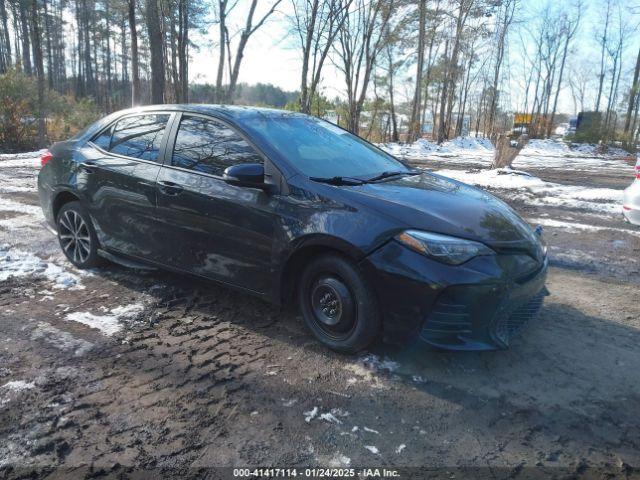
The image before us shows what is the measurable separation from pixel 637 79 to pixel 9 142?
121 feet

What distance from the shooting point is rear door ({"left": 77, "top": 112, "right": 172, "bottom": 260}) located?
12.8 feet

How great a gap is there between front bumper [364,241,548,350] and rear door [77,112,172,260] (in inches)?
81.2

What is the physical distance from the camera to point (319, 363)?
307cm

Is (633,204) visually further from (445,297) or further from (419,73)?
(419,73)

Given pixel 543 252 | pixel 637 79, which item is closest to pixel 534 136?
pixel 637 79

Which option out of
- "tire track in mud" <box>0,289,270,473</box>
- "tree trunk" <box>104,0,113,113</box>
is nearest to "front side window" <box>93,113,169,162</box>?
"tire track in mud" <box>0,289,270,473</box>

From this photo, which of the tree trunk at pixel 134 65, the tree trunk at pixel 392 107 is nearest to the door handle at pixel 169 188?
the tree trunk at pixel 134 65

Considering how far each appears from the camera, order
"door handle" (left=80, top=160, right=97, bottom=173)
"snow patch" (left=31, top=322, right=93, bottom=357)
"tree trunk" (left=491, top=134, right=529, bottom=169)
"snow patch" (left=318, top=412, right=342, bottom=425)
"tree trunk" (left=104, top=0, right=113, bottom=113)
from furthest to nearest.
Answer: "tree trunk" (left=104, top=0, right=113, bottom=113) → "tree trunk" (left=491, top=134, right=529, bottom=169) → "door handle" (left=80, top=160, right=97, bottom=173) → "snow patch" (left=31, top=322, right=93, bottom=357) → "snow patch" (left=318, top=412, right=342, bottom=425)

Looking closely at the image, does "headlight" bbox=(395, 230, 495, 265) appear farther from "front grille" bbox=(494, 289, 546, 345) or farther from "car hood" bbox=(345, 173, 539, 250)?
"front grille" bbox=(494, 289, 546, 345)

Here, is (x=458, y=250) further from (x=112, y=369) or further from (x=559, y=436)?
(x=112, y=369)

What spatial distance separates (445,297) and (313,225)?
3.07 feet

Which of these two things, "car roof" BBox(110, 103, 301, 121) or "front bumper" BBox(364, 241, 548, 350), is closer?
"front bumper" BBox(364, 241, 548, 350)

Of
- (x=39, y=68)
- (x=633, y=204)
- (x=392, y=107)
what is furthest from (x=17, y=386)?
(x=392, y=107)

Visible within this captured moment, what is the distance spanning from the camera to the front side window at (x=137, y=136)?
4.02 meters
